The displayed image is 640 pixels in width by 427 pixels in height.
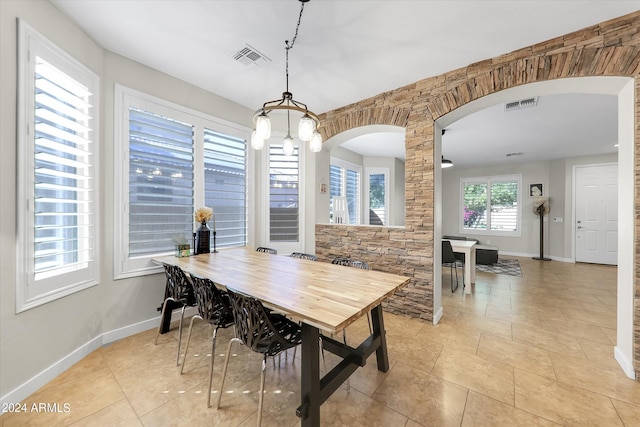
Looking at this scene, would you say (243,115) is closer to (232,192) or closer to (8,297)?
(232,192)

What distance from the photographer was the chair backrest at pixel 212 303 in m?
1.83

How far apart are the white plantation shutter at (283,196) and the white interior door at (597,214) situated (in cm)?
726

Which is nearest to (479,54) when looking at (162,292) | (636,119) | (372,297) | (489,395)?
(636,119)

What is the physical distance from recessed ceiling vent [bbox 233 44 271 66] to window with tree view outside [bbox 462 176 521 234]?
752cm

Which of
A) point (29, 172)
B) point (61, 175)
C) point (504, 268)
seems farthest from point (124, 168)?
point (504, 268)

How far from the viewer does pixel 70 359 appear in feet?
6.83

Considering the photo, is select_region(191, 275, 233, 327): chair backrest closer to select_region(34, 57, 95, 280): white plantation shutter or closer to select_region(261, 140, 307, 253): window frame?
select_region(34, 57, 95, 280): white plantation shutter

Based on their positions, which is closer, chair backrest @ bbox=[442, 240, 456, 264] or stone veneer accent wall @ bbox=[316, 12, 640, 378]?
stone veneer accent wall @ bbox=[316, 12, 640, 378]

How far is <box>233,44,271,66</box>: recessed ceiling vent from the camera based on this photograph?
2410 millimetres

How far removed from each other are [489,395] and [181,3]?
145 inches

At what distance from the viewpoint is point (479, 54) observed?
2.44 m

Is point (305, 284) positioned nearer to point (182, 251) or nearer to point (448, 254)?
point (182, 251)

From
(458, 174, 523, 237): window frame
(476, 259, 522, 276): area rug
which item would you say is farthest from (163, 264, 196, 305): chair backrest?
(458, 174, 523, 237): window frame

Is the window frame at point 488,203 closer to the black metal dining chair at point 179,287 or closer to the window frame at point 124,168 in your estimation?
the window frame at point 124,168
